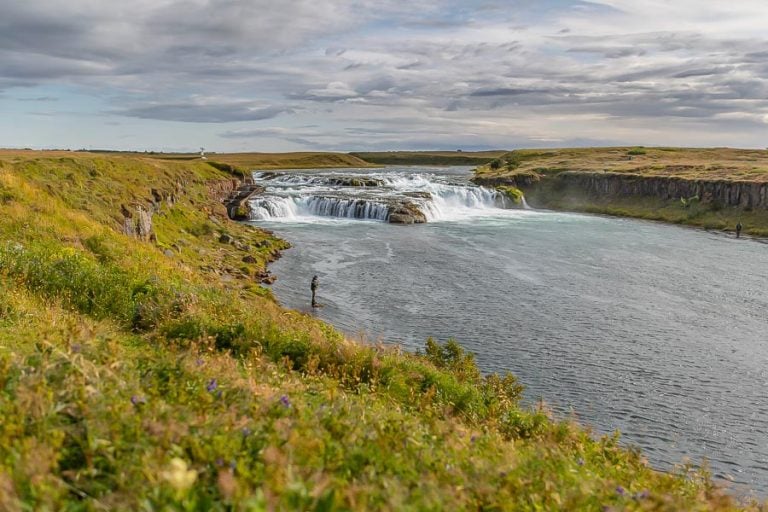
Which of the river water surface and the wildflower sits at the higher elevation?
the wildflower

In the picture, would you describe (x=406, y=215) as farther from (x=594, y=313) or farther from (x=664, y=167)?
(x=664, y=167)

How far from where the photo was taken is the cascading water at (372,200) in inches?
2542

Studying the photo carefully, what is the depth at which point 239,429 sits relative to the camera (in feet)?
17.5

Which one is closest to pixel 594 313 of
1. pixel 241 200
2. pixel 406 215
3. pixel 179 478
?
pixel 179 478

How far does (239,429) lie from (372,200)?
2502 inches

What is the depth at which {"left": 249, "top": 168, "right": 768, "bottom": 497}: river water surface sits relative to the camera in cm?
1720

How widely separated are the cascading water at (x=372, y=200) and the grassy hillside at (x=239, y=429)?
4987 cm

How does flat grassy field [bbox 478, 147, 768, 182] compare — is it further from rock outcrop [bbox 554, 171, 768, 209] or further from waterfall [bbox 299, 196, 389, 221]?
waterfall [bbox 299, 196, 389, 221]

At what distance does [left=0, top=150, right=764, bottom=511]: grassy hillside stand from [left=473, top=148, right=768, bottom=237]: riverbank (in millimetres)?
59910

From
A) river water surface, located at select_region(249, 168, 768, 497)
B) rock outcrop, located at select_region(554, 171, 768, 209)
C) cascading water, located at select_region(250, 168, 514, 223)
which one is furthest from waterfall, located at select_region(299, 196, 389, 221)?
rock outcrop, located at select_region(554, 171, 768, 209)

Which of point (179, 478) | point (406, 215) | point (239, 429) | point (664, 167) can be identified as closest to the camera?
point (179, 478)

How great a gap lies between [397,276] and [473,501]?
30683 mm

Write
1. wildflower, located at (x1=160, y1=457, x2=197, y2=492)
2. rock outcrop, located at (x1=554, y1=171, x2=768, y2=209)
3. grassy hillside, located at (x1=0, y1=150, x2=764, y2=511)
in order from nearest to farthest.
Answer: wildflower, located at (x1=160, y1=457, x2=197, y2=492) → grassy hillside, located at (x1=0, y1=150, x2=764, y2=511) → rock outcrop, located at (x1=554, y1=171, x2=768, y2=209)

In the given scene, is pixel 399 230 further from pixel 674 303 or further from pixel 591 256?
pixel 674 303
